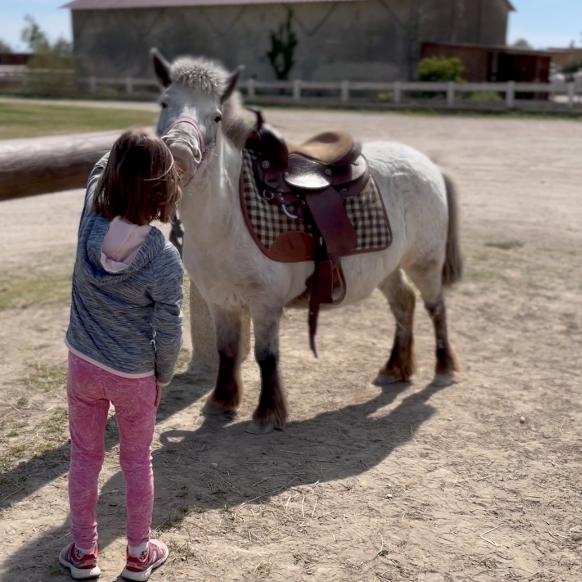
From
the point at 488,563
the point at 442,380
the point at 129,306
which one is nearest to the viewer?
the point at 129,306

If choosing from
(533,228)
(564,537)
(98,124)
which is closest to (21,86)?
(98,124)

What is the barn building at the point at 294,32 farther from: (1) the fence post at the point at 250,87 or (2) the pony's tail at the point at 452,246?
(2) the pony's tail at the point at 452,246

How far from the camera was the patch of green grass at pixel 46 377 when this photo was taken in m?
4.30

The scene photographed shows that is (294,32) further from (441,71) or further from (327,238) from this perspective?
(327,238)

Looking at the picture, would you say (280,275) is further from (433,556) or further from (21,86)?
(21,86)

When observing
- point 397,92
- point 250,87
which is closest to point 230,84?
point 397,92

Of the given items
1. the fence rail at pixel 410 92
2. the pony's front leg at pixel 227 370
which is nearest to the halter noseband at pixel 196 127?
the pony's front leg at pixel 227 370

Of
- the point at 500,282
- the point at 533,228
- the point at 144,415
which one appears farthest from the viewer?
the point at 533,228

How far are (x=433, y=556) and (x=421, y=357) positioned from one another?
2.35 meters

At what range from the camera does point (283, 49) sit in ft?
113

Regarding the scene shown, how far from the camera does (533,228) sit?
8.54 metres

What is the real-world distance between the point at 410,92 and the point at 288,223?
26423mm

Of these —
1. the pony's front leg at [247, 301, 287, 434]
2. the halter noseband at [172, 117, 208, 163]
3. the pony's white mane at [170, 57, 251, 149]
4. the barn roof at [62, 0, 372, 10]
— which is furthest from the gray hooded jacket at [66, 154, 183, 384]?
the barn roof at [62, 0, 372, 10]

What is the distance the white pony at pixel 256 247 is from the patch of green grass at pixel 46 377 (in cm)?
97
